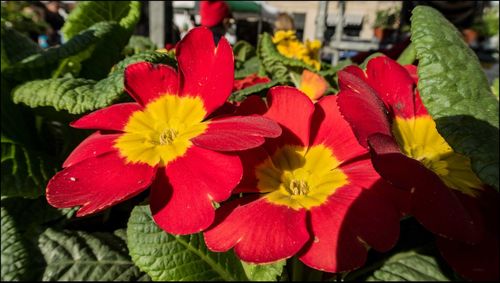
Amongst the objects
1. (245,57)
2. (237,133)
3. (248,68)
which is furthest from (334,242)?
(245,57)

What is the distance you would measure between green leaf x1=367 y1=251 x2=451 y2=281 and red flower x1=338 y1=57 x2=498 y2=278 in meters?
0.36

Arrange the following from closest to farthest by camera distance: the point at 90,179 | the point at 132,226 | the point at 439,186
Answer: the point at 439,186, the point at 90,179, the point at 132,226

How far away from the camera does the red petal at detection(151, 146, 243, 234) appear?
1.54ft

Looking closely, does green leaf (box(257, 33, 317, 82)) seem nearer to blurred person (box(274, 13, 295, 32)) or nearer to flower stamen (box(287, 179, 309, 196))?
flower stamen (box(287, 179, 309, 196))

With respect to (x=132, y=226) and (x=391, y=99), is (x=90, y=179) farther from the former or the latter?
(x=391, y=99)

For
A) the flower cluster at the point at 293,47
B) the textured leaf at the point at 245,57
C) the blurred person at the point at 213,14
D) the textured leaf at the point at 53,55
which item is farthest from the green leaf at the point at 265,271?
the blurred person at the point at 213,14

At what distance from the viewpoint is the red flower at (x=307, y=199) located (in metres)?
0.46

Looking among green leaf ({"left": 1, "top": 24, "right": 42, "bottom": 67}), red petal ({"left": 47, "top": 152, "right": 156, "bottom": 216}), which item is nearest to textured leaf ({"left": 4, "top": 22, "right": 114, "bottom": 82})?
green leaf ({"left": 1, "top": 24, "right": 42, "bottom": 67})

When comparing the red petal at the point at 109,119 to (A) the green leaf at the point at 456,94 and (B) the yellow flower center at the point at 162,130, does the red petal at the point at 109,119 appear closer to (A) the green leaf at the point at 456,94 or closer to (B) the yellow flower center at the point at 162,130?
(B) the yellow flower center at the point at 162,130

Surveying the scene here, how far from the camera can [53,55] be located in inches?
41.4

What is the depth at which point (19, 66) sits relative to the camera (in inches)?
43.4

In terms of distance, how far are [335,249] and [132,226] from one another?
39cm

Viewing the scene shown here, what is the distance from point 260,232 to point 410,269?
0.52 m

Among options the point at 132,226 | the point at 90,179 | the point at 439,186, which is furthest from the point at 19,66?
the point at 439,186
